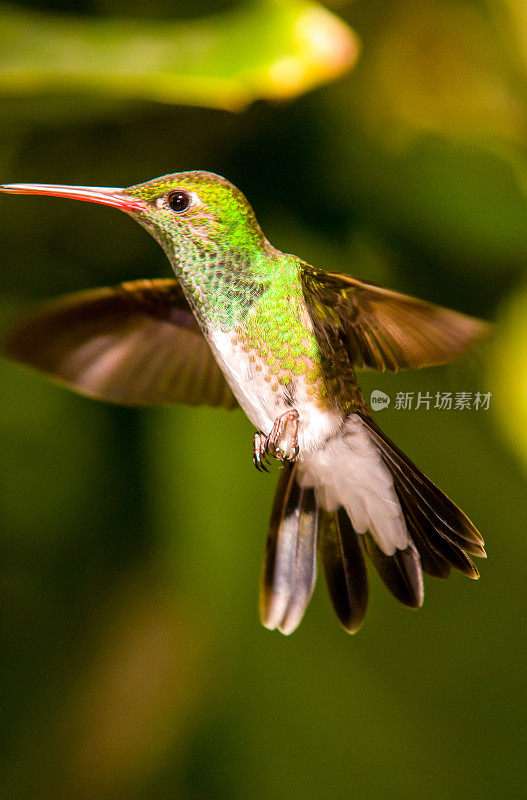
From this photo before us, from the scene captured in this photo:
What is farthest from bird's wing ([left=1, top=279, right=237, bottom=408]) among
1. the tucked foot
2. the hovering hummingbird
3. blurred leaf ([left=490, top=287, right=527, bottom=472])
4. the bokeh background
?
blurred leaf ([left=490, top=287, right=527, bottom=472])

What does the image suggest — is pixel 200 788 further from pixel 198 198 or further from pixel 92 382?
pixel 198 198

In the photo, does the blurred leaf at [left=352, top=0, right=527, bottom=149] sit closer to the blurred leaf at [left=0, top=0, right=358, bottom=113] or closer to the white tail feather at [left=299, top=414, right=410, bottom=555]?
the blurred leaf at [left=0, top=0, right=358, bottom=113]

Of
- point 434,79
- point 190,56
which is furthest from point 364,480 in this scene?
point 434,79

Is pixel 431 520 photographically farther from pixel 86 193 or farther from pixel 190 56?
pixel 190 56

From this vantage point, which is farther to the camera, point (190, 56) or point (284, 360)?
point (190, 56)

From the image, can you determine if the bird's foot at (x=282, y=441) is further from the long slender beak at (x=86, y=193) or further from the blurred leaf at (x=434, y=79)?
the blurred leaf at (x=434, y=79)

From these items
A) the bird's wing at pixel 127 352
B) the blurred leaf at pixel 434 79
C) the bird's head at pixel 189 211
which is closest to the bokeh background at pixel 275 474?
the blurred leaf at pixel 434 79
